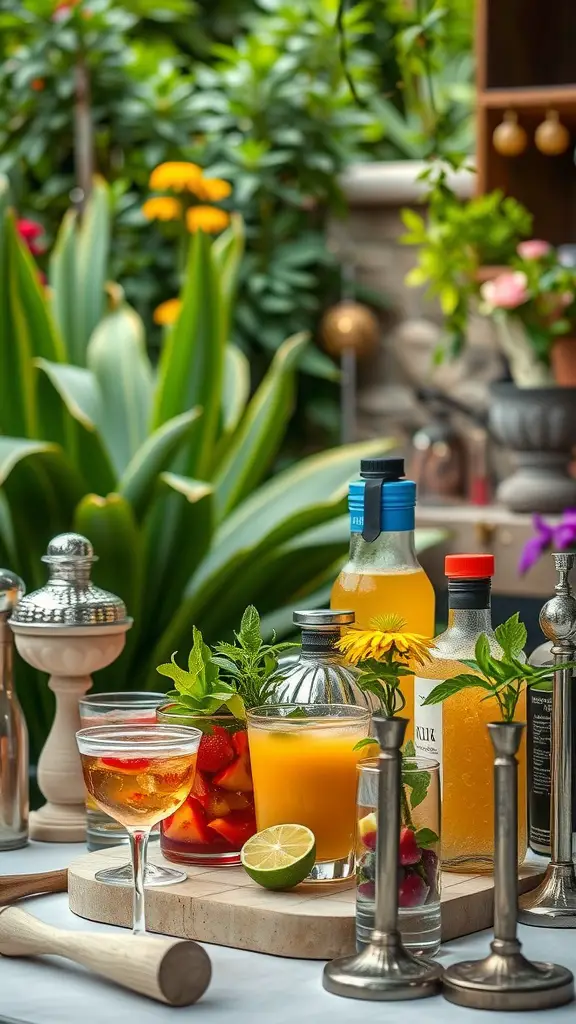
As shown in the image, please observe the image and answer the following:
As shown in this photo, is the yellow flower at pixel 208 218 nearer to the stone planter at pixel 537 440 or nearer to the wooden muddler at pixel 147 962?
the stone planter at pixel 537 440

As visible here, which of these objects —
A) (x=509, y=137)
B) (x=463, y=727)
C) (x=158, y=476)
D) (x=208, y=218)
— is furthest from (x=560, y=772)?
(x=208, y=218)

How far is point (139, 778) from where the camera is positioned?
84 centimetres

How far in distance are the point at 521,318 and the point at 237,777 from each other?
7.77ft

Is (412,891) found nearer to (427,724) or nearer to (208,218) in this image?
(427,724)

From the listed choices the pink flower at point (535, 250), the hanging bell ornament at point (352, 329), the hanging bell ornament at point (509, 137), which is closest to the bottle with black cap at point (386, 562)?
the pink flower at point (535, 250)

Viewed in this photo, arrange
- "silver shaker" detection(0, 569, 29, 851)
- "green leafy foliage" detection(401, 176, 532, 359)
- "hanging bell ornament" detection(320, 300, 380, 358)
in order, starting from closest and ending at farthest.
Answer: "silver shaker" detection(0, 569, 29, 851), "green leafy foliage" detection(401, 176, 532, 359), "hanging bell ornament" detection(320, 300, 380, 358)

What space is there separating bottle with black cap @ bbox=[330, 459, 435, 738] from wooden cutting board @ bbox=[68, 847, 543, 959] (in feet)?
0.45

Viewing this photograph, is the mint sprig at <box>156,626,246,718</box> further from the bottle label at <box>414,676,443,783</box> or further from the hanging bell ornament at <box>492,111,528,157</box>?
the hanging bell ornament at <box>492,111,528,157</box>

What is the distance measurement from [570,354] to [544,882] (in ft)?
8.12

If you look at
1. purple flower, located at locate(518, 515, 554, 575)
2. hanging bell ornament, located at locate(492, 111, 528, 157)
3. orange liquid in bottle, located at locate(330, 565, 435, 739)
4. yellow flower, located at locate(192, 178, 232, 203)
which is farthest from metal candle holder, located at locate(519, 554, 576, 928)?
yellow flower, located at locate(192, 178, 232, 203)

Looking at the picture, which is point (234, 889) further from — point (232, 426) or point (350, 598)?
point (232, 426)

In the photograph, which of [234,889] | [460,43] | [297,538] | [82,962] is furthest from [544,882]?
[460,43]

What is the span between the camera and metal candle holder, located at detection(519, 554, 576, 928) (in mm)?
898

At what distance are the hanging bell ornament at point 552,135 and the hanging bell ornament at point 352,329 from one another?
2.77 feet
